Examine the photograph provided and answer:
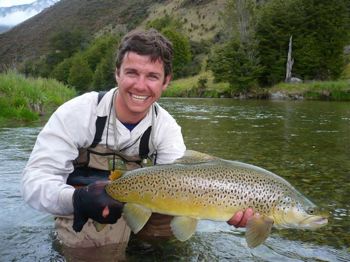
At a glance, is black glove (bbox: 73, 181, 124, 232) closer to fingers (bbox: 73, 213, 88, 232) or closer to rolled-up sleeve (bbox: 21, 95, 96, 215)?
fingers (bbox: 73, 213, 88, 232)

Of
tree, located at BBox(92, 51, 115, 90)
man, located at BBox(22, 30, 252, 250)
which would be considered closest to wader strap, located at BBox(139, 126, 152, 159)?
man, located at BBox(22, 30, 252, 250)

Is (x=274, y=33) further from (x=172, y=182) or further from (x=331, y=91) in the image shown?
(x=172, y=182)

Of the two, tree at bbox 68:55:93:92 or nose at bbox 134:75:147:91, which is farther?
tree at bbox 68:55:93:92

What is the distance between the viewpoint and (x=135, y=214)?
3.16 metres

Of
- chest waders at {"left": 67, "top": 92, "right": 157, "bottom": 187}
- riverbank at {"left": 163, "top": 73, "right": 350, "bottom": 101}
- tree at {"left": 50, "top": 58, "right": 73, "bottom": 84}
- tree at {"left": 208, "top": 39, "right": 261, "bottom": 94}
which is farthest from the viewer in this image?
tree at {"left": 50, "top": 58, "right": 73, "bottom": 84}

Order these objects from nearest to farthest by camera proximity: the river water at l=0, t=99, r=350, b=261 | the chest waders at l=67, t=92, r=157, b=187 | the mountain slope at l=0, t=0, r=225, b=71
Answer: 1. the chest waders at l=67, t=92, r=157, b=187
2. the river water at l=0, t=99, r=350, b=261
3. the mountain slope at l=0, t=0, r=225, b=71

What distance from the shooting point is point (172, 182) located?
123 inches

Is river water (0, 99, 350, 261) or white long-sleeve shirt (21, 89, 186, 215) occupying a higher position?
white long-sleeve shirt (21, 89, 186, 215)

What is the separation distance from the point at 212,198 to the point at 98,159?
1.39 meters

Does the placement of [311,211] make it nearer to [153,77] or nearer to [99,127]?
[153,77]

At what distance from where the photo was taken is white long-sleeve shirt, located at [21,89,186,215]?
3.24m

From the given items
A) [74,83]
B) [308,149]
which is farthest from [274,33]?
[74,83]

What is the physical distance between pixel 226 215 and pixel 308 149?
7.79m

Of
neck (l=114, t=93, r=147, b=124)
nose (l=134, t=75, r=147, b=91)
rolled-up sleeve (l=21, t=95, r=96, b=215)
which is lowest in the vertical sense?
rolled-up sleeve (l=21, t=95, r=96, b=215)
